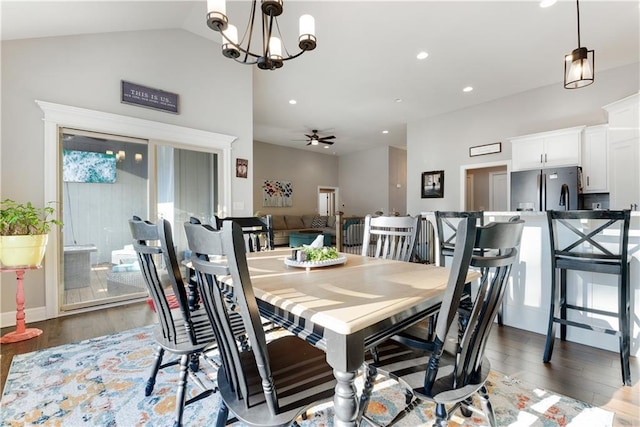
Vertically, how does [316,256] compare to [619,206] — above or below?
below

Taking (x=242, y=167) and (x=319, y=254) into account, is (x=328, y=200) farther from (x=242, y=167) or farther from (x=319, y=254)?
(x=319, y=254)

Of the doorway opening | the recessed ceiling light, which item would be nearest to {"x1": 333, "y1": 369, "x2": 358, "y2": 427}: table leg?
the recessed ceiling light

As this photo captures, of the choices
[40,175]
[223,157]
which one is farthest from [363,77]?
[40,175]

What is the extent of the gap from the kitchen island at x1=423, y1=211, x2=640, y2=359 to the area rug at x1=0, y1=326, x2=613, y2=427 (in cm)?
98

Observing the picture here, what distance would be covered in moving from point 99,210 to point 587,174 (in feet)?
22.7

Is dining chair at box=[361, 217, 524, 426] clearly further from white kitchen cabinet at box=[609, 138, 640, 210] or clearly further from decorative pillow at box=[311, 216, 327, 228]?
decorative pillow at box=[311, 216, 327, 228]

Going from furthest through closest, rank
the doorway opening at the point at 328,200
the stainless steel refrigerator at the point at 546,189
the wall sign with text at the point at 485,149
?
the doorway opening at the point at 328,200 < the wall sign with text at the point at 485,149 < the stainless steel refrigerator at the point at 546,189

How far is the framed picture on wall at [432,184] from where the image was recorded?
6578 millimetres

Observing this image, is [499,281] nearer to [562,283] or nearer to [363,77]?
[562,283]

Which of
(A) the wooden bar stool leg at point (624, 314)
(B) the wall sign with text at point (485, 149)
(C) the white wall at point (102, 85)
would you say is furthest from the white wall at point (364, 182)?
(A) the wooden bar stool leg at point (624, 314)

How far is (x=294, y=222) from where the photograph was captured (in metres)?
9.34

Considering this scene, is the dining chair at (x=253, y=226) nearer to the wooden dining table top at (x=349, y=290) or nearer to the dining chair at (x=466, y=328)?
the wooden dining table top at (x=349, y=290)

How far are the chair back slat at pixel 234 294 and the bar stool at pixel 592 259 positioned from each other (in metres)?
2.24

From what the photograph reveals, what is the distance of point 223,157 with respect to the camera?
13.7 feet
